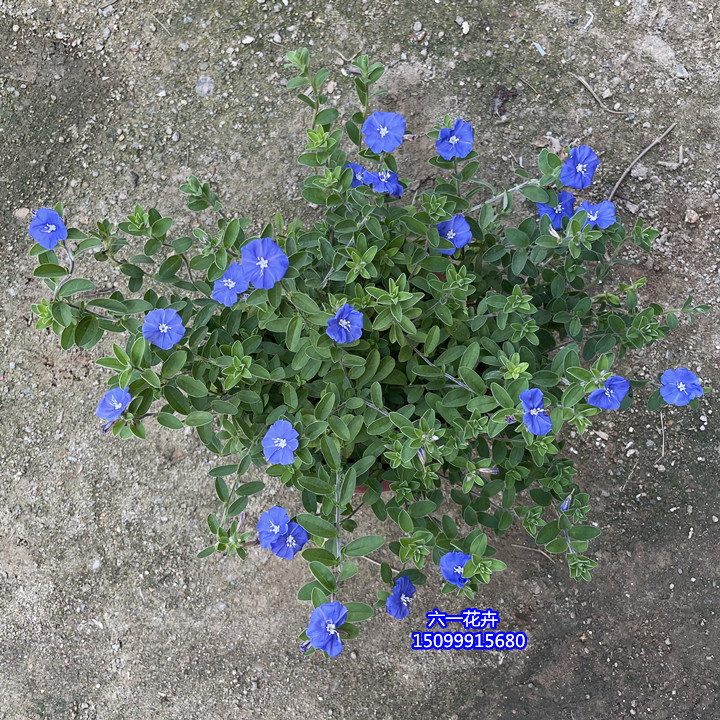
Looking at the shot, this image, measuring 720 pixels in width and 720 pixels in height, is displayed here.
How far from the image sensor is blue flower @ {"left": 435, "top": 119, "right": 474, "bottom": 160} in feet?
7.43

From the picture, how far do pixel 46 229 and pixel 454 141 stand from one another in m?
1.38

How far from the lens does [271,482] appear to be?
3.28 m

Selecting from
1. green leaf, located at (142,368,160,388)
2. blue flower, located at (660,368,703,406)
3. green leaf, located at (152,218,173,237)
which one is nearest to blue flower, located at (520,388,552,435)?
blue flower, located at (660,368,703,406)

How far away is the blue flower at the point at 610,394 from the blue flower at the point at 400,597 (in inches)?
35.1

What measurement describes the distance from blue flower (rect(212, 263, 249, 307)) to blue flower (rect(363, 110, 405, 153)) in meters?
0.66

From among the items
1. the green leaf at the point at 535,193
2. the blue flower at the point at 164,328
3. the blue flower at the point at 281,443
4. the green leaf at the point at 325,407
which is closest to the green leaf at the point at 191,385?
the blue flower at the point at 164,328

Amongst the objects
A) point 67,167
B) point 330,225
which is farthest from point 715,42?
point 67,167

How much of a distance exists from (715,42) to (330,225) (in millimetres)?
2522

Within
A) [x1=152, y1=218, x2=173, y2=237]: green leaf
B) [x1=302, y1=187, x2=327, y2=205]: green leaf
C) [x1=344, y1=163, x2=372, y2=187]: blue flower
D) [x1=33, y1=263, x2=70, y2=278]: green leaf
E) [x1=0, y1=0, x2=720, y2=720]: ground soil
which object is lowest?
[x1=0, y1=0, x2=720, y2=720]: ground soil

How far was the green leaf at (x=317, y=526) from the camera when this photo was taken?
6.50 ft

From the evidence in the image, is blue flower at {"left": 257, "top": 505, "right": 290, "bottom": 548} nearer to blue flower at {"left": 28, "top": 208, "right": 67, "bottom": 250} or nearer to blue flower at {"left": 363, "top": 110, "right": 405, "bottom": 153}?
blue flower at {"left": 28, "top": 208, "right": 67, "bottom": 250}

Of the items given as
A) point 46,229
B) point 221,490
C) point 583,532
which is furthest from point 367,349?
point 46,229

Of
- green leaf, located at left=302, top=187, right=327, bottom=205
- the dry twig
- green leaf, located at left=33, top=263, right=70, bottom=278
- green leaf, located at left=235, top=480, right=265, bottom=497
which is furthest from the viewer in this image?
the dry twig

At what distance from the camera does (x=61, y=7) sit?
143 inches
